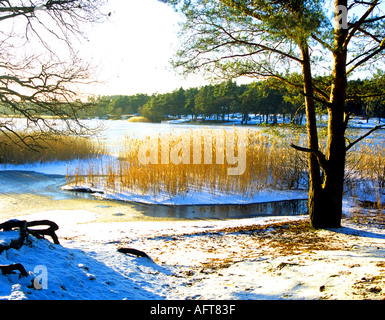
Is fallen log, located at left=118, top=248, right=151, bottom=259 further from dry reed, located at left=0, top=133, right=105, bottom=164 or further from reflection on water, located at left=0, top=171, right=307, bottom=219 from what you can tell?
dry reed, located at left=0, top=133, right=105, bottom=164

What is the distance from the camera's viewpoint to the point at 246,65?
4777 millimetres

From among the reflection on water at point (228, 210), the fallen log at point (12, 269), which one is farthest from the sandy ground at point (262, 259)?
the reflection on water at point (228, 210)

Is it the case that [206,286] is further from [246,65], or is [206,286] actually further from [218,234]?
[246,65]

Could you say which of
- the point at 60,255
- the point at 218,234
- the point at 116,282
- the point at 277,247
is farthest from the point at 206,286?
the point at 218,234

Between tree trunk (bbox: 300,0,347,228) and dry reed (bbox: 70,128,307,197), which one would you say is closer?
tree trunk (bbox: 300,0,347,228)

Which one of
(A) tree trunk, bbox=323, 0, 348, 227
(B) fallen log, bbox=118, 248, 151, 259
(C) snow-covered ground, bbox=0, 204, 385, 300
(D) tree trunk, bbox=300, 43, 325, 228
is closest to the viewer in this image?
(C) snow-covered ground, bbox=0, 204, 385, 300

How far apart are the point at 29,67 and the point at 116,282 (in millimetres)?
4700

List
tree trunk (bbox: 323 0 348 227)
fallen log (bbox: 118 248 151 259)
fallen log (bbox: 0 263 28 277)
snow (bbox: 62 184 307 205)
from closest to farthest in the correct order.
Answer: fallen log (bbox: 0 263 28 277) < fallen log (bbox: 118 248 151 259) < tree trunk (bbox: 323 0 348 227) < snow (bbox: 62 184 307 205)
